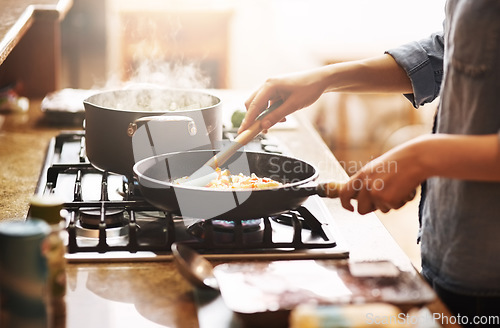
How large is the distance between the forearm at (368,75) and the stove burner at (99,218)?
552 mm

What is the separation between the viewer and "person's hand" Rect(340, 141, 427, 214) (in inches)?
39.2

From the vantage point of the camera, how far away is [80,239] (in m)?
1.25

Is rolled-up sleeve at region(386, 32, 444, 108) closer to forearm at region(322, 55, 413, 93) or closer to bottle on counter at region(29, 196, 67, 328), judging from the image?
forearm at region(322, 55, 413, 93)

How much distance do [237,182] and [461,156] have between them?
0.53 meters

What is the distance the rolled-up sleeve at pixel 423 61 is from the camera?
1.42m

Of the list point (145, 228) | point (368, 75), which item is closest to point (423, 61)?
point (368, 75)

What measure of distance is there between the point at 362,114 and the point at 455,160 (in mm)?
3992

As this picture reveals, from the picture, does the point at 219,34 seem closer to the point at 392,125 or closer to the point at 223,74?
the point at 223,74

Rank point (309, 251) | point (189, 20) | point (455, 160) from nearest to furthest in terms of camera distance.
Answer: point (455, 160)
point (309, 251)
point (189, 20)

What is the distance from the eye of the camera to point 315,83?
1447 millimetres

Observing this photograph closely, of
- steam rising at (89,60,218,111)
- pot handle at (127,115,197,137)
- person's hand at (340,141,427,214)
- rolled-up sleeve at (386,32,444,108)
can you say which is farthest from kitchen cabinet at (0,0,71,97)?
person's hand at (340,141,427,214)

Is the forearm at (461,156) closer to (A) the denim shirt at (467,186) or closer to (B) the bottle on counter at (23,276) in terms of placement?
(A) the denim shirt at (467,186)

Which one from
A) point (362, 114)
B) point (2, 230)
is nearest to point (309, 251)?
point (2, 230)

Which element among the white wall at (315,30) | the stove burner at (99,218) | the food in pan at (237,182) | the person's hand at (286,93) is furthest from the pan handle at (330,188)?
the white wall at (315,30)
